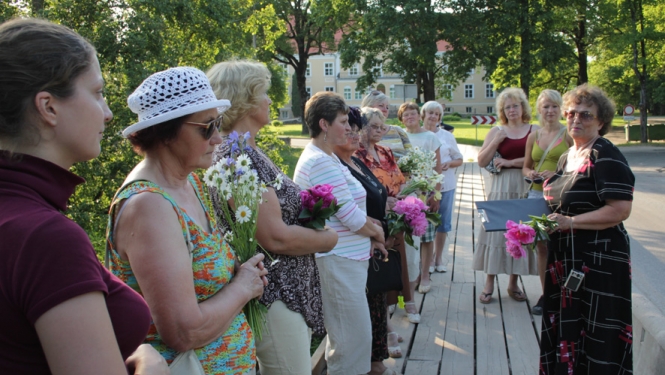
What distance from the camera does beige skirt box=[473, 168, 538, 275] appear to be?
20.4 ft

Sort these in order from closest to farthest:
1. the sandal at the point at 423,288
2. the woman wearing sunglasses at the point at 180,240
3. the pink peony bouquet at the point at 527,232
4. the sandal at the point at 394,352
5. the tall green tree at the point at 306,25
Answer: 1. the woman wearing sunglasses at the point at 180,240
2. the pink peony bouquet at the point at 527,232
3. the sandal at the point at 394,352
4. the sandal at the point at 423,288
5. the tall green tree at the point at 306,25

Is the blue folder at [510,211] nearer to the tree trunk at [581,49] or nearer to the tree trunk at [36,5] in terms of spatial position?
the tree trunk at [36,5]

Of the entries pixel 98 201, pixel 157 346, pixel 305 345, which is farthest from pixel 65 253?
pixel 98 201

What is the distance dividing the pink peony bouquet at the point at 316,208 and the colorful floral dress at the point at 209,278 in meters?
0.67

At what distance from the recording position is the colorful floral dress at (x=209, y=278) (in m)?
1.99

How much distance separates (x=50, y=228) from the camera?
1.23 meters

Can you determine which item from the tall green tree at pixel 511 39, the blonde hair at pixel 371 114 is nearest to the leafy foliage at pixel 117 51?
the blonde hair at pixel 371 114

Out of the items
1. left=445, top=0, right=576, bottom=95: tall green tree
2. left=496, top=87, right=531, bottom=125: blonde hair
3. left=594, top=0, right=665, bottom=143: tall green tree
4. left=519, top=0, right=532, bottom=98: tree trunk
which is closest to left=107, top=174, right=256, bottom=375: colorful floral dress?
left=496, top=87, right=531, bottom=125: blonde hair

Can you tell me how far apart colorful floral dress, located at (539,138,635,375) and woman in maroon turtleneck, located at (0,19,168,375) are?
3.28 meters

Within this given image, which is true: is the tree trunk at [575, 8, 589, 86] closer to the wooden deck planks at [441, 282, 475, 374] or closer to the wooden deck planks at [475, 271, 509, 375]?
the wooden deck planks at [441, 282, 475, 374]

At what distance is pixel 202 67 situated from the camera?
9.84 meters

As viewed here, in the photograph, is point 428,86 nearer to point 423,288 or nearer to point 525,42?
point 525,42

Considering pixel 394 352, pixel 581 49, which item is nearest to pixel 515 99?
pixel 394 352

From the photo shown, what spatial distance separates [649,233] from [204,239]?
10.3m
